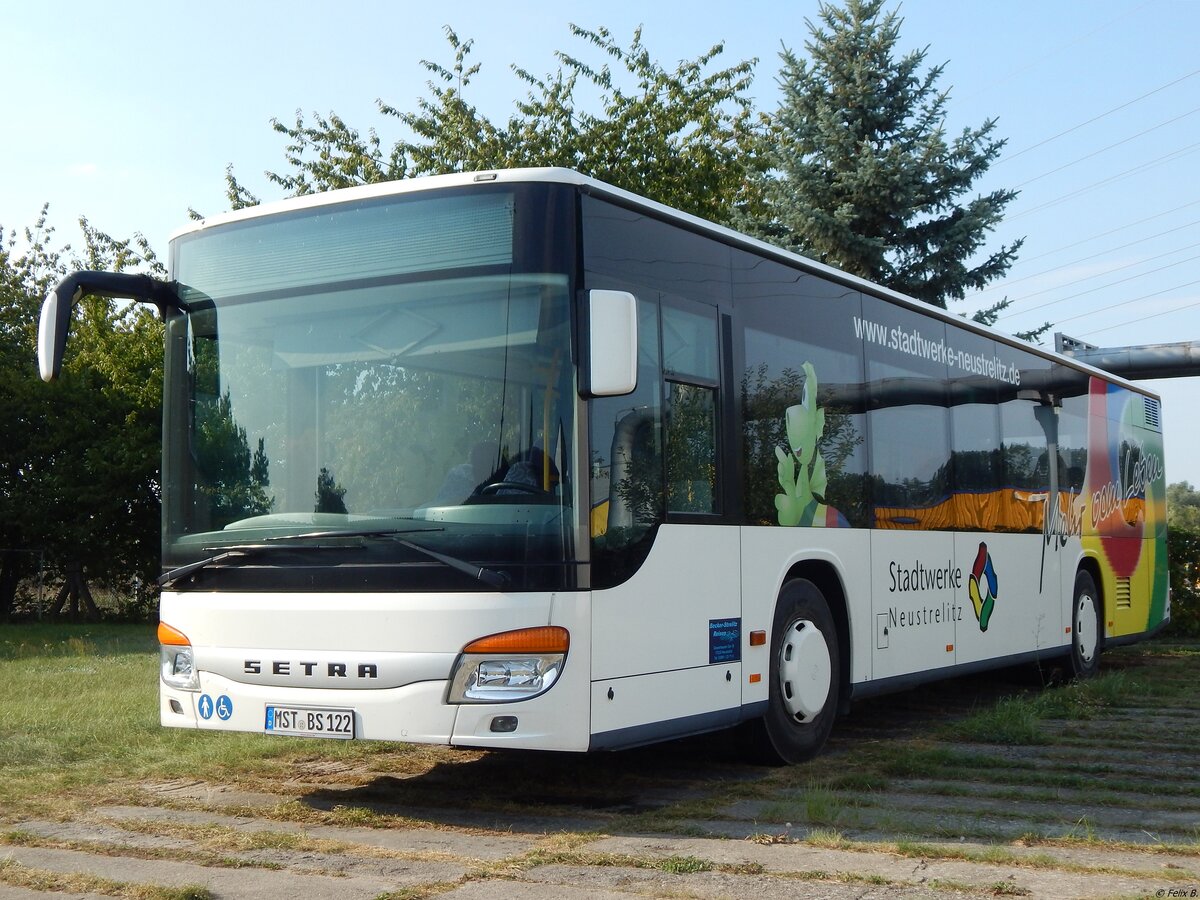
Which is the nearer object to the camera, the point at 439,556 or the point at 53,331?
the point at 439,556

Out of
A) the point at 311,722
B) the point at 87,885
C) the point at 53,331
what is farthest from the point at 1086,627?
→ the point at 87,885

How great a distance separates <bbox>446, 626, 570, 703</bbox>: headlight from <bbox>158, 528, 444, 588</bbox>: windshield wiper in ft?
1.99

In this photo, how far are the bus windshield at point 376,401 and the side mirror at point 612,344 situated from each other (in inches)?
7.7

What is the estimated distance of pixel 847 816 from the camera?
21.9 ft

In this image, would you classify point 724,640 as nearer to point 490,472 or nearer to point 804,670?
point 804,670

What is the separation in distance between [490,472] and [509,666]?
89 cm

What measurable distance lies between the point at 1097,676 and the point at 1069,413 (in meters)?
2.87

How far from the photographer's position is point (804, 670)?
838 cm

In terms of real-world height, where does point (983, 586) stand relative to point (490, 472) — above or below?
below

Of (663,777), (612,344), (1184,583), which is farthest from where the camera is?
(1184,583)

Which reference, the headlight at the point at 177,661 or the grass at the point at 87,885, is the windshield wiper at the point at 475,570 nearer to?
the headlight at the point at 177,661

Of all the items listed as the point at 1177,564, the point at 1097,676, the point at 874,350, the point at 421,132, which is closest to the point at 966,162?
the point at 1177,564

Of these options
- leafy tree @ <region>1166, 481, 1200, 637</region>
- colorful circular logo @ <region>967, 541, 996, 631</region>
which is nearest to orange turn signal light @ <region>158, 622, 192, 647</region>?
colorful circular logo @ <region>967, 541, 996, 631</region>

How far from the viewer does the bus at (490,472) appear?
634 centimetres
